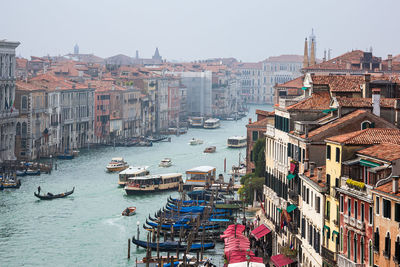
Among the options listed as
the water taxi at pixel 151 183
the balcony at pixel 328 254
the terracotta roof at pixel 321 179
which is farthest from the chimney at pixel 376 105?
the water taxi at pixel 151 183

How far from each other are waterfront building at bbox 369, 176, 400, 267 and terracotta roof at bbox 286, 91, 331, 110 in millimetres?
5605

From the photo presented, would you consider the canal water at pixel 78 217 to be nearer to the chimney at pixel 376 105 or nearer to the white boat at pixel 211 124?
the chimney at pixel 376 105

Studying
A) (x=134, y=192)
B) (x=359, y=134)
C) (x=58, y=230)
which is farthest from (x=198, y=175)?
(x=359, y=134)

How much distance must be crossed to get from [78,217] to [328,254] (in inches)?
561

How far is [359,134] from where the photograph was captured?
1461cm

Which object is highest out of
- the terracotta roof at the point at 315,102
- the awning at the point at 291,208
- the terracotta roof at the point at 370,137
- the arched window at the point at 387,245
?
the terracotta roof at the point at 315,102

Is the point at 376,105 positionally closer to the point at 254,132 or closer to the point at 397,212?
the point at 397,212

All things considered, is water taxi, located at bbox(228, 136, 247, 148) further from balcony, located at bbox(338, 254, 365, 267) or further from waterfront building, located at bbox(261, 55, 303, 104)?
waterfront building, located at bbox(261, 55, 303, 104)

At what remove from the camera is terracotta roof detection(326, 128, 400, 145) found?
1433cm

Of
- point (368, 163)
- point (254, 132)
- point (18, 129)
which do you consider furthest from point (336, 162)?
point (18, 129)

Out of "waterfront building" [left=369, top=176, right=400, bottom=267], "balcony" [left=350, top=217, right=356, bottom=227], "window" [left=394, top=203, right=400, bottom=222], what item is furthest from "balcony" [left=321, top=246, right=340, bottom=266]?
"window" [left=394, top=203, right=400, bottom=222]

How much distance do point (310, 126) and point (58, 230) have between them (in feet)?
34.5

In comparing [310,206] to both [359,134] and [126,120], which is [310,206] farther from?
[126,120]

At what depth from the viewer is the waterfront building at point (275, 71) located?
129 metres
